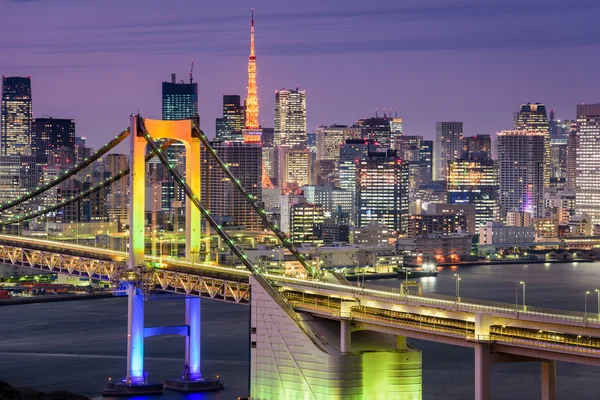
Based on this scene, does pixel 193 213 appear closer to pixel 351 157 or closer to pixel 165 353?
pixel 165 353

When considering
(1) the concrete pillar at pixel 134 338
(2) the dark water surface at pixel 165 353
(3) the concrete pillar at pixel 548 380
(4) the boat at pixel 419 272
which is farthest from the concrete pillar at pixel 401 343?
(4) the boat at pixel 419 272

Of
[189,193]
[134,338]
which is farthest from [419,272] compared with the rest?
[134,338]

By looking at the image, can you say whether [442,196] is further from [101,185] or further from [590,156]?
[101,185]

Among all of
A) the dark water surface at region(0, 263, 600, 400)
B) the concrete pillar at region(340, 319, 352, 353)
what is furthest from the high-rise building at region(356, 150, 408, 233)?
the concrete pillar at region(340, 319, 352, 353)

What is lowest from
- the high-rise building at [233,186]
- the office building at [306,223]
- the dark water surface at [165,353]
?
the dark water surface at [165,353]

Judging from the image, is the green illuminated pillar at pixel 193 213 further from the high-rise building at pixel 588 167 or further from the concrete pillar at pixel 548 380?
the high-rise building at pixel 588 167
